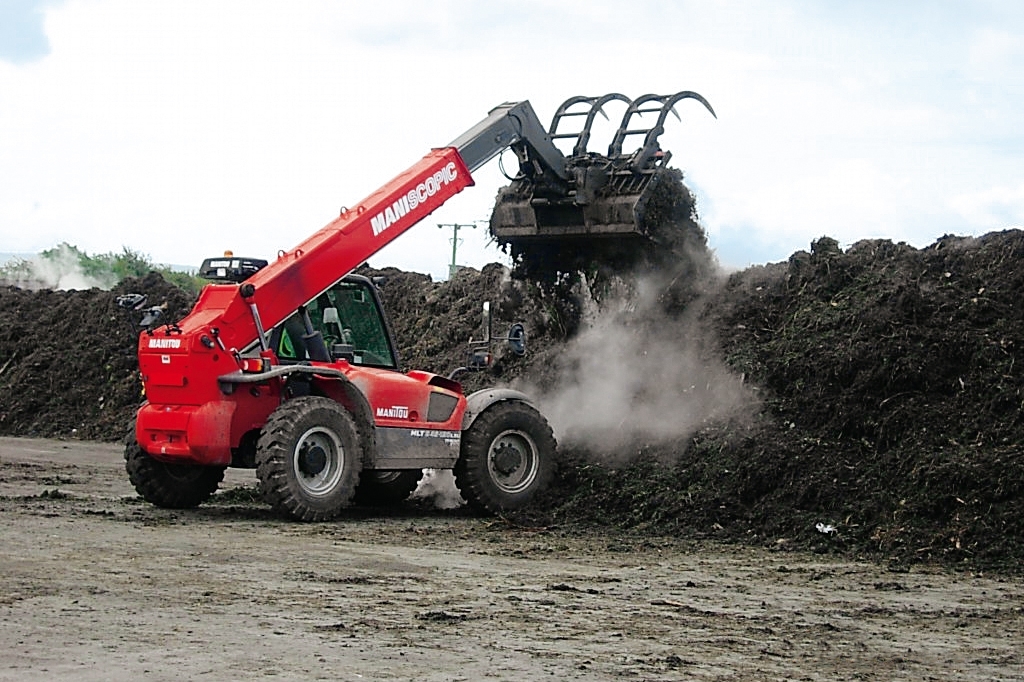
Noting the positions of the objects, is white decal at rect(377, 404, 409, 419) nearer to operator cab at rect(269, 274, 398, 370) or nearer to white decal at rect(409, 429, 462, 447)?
white decal at rect(409, 429, 462, 447)

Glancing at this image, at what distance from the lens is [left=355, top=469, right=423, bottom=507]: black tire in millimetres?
14492

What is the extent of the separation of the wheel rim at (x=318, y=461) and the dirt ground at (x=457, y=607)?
1.29 feet

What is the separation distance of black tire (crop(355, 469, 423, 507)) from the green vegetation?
48.4 feet

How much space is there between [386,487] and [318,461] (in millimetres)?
2035

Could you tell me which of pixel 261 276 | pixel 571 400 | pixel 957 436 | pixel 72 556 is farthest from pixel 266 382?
pixel 957 436

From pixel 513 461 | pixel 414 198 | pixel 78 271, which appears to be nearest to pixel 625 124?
pixel 414 198

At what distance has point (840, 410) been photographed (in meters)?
13.1

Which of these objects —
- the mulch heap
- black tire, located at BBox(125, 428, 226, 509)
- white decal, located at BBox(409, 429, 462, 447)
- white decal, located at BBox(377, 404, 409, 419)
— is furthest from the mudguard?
black tire, located at BBox(125, 428, 226, 509)

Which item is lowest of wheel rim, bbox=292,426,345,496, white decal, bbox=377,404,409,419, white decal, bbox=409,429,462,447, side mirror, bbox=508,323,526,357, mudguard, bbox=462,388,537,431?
wheel rim, bbox=292,426,345,496

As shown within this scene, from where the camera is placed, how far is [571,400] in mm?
16062

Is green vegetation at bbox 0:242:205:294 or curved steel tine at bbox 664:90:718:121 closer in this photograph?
curved steel tine at bbox 664:90:718:121

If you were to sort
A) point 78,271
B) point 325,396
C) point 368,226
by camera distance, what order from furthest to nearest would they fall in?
point 78,271 → point 368,226 → point 325,396

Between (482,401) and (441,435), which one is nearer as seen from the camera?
(441,435)

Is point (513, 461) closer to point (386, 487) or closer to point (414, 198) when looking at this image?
point (386, 487)
